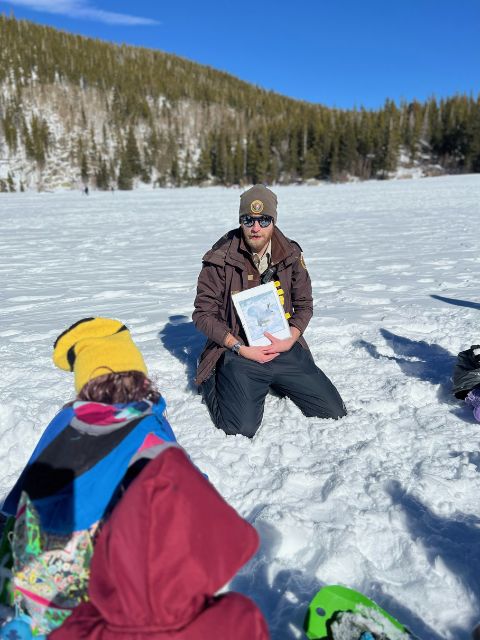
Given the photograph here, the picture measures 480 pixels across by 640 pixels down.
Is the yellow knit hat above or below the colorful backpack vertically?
above

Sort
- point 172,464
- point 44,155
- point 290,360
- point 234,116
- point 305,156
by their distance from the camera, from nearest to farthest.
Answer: point 172,464 → point 290,360 → point 305,156 → point 44,155 → point 234,116

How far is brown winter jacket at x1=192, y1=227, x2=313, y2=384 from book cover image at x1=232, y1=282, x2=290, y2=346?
0.60 feet

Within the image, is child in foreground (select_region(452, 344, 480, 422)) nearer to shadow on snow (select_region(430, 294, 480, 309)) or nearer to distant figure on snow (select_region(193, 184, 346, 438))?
distant figure on snow (select_region(193, 184, 346, 438))

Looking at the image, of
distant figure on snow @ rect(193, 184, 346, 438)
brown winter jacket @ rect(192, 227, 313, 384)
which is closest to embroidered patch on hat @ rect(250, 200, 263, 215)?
distant figure on snow @ rect(193, 184, 346, 438)

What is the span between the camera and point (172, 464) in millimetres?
1247

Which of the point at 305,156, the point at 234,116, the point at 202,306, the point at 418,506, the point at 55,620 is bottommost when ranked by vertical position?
the point at 418,506

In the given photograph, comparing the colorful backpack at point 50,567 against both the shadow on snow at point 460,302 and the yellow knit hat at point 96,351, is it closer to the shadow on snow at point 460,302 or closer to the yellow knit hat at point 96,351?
the yellow knit hat at point 96,351

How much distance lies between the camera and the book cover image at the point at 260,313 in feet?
11.9

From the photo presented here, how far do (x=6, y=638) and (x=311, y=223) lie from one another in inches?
633

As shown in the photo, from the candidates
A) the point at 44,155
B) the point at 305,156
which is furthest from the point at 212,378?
the point at 44,155

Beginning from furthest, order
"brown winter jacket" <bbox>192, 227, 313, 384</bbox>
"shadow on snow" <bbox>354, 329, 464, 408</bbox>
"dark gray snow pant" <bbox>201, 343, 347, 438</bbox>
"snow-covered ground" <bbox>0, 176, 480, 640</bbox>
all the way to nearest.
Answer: "shadow on snow" <bbox>354, 329, 464, 408</bbox>, "brown winter jacket" <bbox>192, 227, 313, 384</bbox>, "dark gray snow pant" <bbox>201, 343, 347, 438</bbox>, "snow-covered ground" <bbox>0, 176, 480, 640</bbox>

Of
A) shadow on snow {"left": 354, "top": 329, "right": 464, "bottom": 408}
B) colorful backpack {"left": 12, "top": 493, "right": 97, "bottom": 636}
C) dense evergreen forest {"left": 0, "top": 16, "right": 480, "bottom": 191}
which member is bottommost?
shadow on snow {"left": 354, "top": 329, "right": 464, "bottom": 408}

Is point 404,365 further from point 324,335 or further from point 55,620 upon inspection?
point 55,620

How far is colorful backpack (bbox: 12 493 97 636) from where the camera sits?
1593 mm
